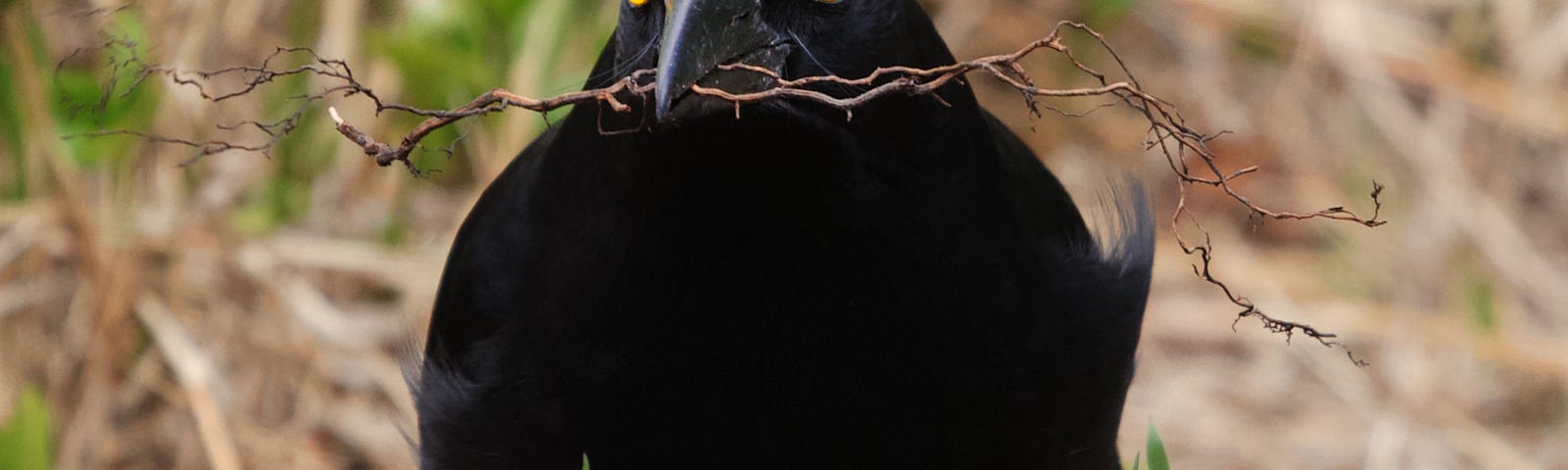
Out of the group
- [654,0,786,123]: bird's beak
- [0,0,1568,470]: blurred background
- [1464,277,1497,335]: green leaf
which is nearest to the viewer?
[654,0,786,123]: bird's beak

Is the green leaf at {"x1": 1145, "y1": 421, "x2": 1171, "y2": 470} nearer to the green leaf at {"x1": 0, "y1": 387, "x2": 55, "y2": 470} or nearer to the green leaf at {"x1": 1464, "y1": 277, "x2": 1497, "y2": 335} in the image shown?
the green leaf at {"x1": 0, "y1": 387, "x2": 55, "y2": 470}

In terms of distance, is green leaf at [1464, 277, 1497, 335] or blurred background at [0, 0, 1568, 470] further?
green leaf at [1464, 277, 1497, 335]

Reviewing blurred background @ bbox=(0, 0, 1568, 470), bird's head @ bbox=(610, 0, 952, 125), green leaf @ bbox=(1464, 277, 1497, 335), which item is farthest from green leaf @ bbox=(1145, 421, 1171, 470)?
green leaf @ bbox=(1464, 277, 1497, 335)

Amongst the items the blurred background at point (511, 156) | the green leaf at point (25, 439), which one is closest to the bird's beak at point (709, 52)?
the blurred background at point (511, 156)

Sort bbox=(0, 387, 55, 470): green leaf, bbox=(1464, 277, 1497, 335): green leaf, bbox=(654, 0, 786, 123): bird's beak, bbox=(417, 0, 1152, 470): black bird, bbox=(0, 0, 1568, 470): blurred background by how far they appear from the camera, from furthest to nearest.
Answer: bbox=(1464, 277, 1497, 335): green leaf
bbox=(0, 0, 1568, 470): blurred background
bbox=(0, 387, 55, 470): green leaf
bbox=(417, 0, 1152, 470): black bird
bbox=(654, 0, 786, 123): bird's beak

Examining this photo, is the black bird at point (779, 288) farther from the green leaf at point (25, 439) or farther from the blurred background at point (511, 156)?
the green leaf at point (25, 439)

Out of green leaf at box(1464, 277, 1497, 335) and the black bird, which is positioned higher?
green leaf at box(1464, 277, 1497, 335)
